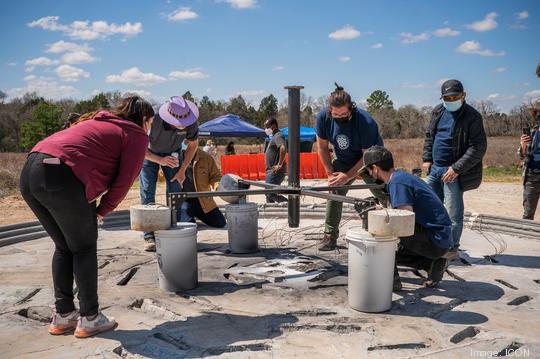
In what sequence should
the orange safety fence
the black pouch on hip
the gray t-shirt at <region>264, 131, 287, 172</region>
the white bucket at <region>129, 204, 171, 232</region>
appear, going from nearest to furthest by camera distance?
the black pouch on hip < the white bucket at <region>129, 204, 171, 232</region> < the gray t-shirt at <region>264, 131, 287, 172</region> < the orange safety fence

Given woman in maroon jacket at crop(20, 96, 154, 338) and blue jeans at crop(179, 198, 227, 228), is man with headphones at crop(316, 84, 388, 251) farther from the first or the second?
woman in maroon jacket at crop(20, 96, 154, 338)

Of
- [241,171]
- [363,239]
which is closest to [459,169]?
[363,239]

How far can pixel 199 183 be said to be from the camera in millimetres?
6891

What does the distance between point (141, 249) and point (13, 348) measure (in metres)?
2.85

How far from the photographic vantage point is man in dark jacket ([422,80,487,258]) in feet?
16.1

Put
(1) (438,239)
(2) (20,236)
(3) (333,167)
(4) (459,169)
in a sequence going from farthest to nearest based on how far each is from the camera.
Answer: (2) (20,236) → (3) (333,167) → (4) (459,169) → (1) (438,239)

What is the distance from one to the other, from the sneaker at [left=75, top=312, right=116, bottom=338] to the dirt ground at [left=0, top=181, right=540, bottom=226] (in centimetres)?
590

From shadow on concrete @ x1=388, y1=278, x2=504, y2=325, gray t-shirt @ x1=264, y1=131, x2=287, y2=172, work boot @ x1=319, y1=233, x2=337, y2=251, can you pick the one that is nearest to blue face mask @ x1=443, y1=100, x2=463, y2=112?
shadow on concrete @ x1=388, y1=278, x2=504, y2=325

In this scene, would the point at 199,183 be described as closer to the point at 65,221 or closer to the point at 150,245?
the point at 150,245

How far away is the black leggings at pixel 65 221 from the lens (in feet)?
9.65

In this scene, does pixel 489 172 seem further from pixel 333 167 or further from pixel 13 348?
pixel 13 348

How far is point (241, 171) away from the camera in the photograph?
17.4 meters

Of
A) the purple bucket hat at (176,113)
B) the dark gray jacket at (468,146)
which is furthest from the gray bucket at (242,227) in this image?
the dark gray jacket at (468,146)

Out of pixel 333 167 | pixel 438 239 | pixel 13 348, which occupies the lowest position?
pixel 13 348
